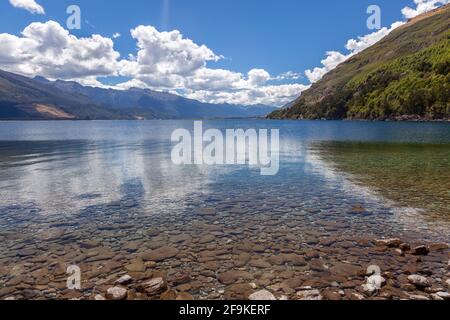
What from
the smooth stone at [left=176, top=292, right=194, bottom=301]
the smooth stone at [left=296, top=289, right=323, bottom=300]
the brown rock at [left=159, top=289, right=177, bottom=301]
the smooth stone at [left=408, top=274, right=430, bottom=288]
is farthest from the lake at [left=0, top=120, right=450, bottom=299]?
the smooth stone at [left=408, top=274, right=430, bottom=288]

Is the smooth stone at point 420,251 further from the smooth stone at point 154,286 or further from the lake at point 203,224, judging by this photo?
the smooth stone at point 154,286

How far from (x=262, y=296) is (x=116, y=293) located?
223 inches

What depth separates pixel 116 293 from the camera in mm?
12836

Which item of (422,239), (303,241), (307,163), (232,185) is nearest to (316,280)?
(303,241)

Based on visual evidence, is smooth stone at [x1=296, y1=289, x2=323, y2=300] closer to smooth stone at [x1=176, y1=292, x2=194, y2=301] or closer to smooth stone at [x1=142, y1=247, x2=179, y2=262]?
smooth stone at [x1=176, y1=292, x2=194, y2=301]

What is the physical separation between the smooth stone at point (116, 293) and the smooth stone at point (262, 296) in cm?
487

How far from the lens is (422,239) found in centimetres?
1881

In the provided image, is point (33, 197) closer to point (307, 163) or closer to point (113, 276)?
point (113, 276)

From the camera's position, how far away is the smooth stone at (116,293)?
1266cm

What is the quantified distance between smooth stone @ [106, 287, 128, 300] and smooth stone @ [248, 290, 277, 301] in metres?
4.87

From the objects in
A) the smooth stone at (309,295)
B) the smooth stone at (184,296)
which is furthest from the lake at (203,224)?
the smooth stone at (309,295)

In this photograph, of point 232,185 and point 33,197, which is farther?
point 232,185
